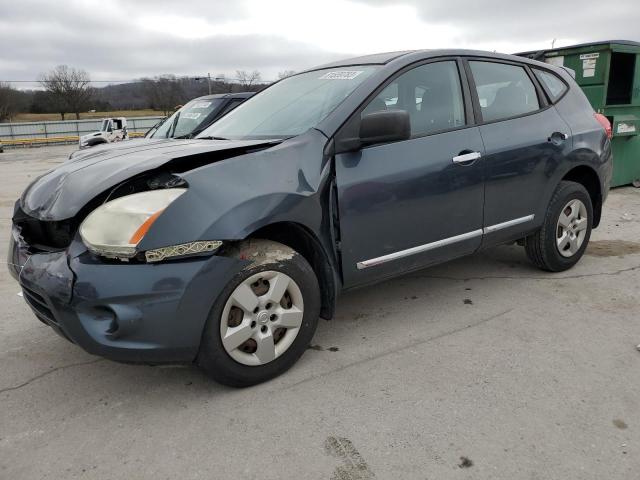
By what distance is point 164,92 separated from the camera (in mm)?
49125

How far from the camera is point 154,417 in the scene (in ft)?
8.33

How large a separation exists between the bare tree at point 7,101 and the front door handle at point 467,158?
54.3m

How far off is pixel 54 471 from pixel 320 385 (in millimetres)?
1250

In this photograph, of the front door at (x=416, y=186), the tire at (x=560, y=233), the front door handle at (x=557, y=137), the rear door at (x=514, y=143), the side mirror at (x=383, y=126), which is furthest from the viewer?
the tire at (x=560, y=233)

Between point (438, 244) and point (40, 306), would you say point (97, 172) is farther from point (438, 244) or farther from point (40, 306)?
point (438, 244)

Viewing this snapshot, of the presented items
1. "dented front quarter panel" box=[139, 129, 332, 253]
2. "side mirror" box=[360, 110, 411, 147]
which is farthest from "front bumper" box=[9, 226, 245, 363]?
"side mirror" box=[360, 110, 411, 147]

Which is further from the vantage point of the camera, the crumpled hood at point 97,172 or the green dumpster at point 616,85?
the green dumpster at point 616,85

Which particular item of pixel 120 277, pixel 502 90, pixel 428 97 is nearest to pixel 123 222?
pixel 120 277

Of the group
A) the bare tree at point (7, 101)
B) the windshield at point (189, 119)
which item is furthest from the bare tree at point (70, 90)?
the windshield at point (189, 119)

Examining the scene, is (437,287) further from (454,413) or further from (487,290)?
(454,413)

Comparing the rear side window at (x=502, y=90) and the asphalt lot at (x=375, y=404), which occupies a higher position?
the rear side window at (x=502, y=90)

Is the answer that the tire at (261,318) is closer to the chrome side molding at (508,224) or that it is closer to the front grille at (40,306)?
the front grille at (40,306)

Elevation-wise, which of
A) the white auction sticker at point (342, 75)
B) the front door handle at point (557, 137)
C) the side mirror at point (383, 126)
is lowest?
the front door handle at point (557, 137)

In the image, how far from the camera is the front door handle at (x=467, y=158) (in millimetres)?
3352
